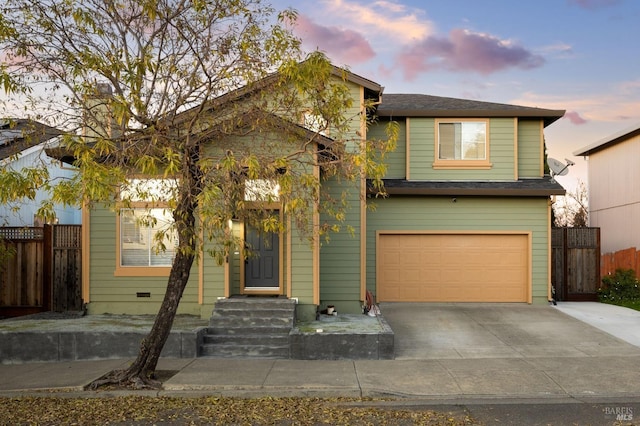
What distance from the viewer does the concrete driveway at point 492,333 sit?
33.2ft

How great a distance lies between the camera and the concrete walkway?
7.82 m

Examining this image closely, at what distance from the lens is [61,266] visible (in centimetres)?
1356

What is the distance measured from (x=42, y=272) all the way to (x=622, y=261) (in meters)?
18.0

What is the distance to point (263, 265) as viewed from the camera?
12.5 m

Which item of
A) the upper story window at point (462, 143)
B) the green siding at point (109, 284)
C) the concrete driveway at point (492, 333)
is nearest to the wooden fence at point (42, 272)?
the green siding at point (109, 284)

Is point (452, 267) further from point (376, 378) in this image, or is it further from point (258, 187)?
point (258, 187)

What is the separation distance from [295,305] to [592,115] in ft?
43.8

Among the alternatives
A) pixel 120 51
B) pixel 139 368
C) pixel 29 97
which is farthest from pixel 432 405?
pixel 29 97

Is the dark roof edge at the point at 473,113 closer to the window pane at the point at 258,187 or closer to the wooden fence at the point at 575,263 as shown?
the wooden fence at the point at 575,263

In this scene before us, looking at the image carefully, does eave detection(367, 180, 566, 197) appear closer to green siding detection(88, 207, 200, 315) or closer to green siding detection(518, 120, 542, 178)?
green siding detection(518, 120, 542, 178)

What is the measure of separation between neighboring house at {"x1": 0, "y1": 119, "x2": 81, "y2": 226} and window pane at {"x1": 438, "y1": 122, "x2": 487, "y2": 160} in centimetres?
997

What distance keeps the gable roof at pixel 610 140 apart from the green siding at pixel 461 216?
696 cm

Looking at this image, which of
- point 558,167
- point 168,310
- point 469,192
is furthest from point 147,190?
point 558,167

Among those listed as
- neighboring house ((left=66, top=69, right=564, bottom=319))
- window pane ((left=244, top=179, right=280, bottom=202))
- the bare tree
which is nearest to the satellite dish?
neighboring house ((left=66, top=69, right=564, bottom=319))
